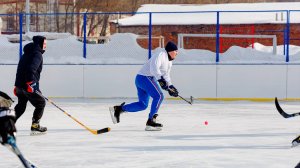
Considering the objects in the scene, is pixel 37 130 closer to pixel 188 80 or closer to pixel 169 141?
pixel 169 141

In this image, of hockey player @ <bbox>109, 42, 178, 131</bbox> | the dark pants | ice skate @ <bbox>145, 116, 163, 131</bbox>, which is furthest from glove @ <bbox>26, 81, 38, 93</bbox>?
ice skate @ <bbox>145, 116, 163, 131</bbox>

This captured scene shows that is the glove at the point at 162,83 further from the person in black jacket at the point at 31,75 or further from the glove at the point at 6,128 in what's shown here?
the glove at the point at 6,128

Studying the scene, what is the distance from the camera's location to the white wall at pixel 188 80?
15.0 m

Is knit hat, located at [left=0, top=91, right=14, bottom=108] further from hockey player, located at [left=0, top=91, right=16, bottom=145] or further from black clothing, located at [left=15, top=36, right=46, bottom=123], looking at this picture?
black clothing, located at [left=15, top=36, right=46, bottom=123]

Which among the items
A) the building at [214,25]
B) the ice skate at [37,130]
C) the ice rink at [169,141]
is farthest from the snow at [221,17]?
the ice skate at [37,130]

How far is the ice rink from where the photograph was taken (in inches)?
281

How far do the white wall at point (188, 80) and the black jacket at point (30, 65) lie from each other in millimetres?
6230

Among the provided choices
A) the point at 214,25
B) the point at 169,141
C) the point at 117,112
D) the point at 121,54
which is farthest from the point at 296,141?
the point at 214,25

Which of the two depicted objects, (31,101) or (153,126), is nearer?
(31,101)

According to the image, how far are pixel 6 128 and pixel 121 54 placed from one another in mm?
13589

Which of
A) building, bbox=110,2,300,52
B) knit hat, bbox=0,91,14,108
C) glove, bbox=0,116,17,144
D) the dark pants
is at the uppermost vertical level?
building, bbox=110,2,300,52

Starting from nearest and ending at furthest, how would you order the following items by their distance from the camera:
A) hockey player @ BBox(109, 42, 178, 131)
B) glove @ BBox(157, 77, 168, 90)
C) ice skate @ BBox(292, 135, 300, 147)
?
ice skate @ BBox(292, 135, 300, 147) < hockey player @ BBox(109, 42, 178, 131) < glove @ BBox(157, 77, 168, 90)

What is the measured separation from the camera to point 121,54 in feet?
58.6

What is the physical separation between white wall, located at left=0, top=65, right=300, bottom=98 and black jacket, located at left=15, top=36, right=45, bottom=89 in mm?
6230
